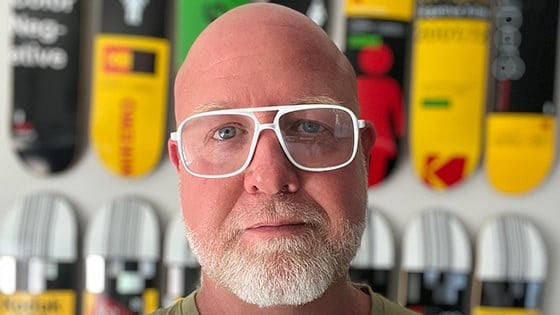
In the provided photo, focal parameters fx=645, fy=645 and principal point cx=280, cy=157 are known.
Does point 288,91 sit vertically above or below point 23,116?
above

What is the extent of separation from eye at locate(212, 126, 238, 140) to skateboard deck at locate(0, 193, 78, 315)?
1.01 m

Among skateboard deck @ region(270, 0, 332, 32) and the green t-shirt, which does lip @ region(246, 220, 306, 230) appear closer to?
the green t-shirt

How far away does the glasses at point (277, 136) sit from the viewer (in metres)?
0.76

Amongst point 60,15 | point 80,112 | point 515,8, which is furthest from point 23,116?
point 515,8

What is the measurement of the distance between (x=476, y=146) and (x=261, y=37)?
1.06 m

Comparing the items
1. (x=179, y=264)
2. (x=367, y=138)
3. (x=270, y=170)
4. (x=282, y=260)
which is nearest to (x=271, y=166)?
(x=270, y=170)

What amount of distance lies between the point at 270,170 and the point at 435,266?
3.55 ft

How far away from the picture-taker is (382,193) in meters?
1.74

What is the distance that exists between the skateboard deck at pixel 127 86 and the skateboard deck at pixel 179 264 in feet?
0.64

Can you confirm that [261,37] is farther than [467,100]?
No

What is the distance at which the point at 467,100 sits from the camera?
67.1 inches

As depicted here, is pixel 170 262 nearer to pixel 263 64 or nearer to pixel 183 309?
pixel 183 309

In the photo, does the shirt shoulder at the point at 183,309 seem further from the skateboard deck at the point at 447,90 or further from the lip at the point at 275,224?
the skateboard deck at the point at 447,90

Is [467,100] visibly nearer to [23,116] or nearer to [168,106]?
[168,106]
